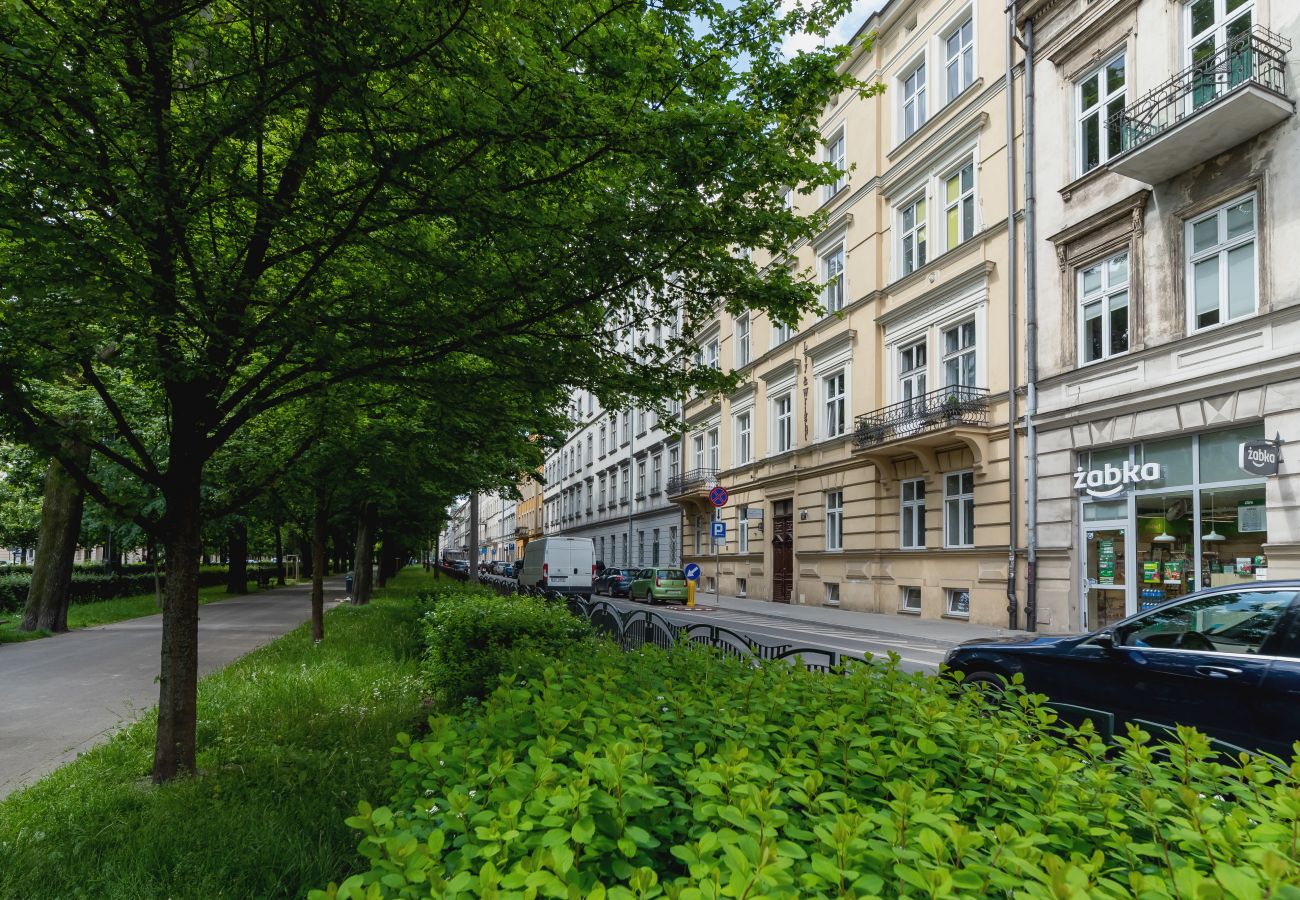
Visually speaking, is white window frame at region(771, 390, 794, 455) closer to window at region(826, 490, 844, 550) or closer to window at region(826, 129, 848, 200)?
window at region(826, 490, 844, 550)


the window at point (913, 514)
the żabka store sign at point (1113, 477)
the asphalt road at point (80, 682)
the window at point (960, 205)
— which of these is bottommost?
the asphalt road at point (80, 682)

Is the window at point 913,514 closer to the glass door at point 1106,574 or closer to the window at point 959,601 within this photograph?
the window at point 959,601

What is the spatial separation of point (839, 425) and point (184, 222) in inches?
925

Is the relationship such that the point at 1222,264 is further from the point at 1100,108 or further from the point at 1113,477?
the point at 1100,108

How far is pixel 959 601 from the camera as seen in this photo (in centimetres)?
1952

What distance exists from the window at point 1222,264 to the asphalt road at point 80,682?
55.4 feet

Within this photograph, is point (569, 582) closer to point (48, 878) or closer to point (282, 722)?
point (282, 722)

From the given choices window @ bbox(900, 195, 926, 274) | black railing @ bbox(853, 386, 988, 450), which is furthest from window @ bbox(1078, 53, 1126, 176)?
window @ bbox(900, 195, 926, 274)

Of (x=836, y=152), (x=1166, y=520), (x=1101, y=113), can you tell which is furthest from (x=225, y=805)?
(x=836, y=152)

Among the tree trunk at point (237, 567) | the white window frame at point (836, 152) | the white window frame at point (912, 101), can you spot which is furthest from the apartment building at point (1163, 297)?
the tree trunk at point (237, 567)

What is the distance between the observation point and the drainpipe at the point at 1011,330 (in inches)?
682

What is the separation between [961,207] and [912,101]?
198 inches

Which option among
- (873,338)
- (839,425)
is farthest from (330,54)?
(839,425)

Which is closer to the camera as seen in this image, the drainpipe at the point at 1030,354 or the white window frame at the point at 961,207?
the drainpipe at the point at 1030,354
